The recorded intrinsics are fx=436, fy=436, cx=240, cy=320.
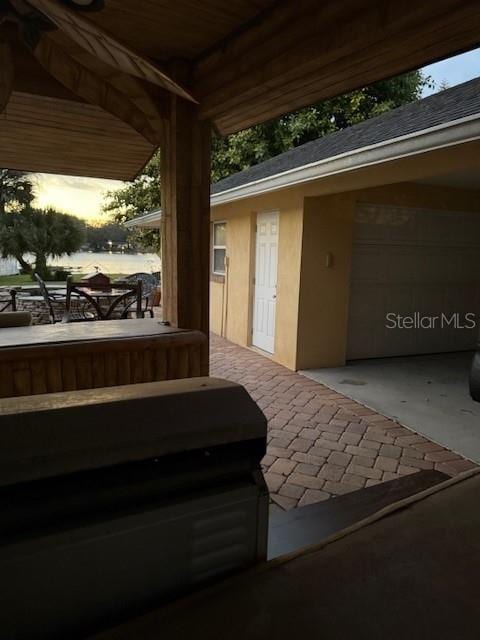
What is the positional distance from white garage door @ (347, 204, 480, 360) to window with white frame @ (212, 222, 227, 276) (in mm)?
2966

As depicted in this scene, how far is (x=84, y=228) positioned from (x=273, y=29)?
714 inches

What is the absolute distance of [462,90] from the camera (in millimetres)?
4582

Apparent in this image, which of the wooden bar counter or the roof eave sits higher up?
the roof eave

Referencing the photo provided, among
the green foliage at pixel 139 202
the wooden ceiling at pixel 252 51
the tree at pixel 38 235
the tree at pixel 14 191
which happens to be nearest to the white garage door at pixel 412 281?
the wooden ceiling at pixel 252 51

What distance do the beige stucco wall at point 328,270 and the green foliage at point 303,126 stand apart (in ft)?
27.5

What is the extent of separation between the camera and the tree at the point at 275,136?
13828 millimetres

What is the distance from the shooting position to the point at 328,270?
606cm

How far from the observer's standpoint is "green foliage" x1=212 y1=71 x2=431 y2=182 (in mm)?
13805

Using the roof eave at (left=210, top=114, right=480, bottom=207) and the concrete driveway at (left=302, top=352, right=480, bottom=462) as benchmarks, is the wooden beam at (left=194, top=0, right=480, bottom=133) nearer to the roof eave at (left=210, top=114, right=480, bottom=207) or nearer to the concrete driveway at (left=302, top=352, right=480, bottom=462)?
the roof eave at (left=210, top=114, right=480, bottom=207)

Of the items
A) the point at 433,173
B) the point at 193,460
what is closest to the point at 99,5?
the point at 193,460

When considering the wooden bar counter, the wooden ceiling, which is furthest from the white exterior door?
the wooden bar counter

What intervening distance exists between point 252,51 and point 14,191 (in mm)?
18299

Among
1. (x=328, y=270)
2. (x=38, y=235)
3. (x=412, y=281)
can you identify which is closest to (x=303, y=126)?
(x=412, y=281)

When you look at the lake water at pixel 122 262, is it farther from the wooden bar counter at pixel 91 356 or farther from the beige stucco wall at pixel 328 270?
the wooden bar counter at pixel 91 356
